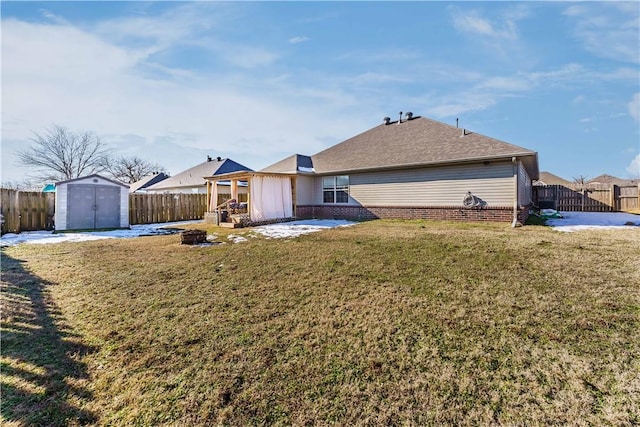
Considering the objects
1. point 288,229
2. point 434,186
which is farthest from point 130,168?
point 434,186

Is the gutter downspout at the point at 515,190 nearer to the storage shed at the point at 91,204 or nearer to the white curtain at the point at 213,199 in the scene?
the white curtain at the point at 213,199

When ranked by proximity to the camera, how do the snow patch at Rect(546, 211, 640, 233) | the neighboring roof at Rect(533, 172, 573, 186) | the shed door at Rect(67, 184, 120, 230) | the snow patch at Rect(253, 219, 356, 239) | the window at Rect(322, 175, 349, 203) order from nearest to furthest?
the snow patch at Rect(253, 219, 356, 239) → the snow patch at Rect(546, 211, 640, 233) → the shed door at Rect(67, 184, 120, 230) → the window at Rect(322, 175, 349, 203) → the neighboring roof at Rect(533, 172, 573, 186)

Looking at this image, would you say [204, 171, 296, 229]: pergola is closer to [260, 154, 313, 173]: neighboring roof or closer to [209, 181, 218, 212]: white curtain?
[209, 181, 218, 212]: white curtain

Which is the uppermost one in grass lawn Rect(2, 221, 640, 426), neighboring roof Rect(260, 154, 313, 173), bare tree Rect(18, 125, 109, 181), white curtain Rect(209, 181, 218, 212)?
bare tree Rect(18, 125, 109, 181)

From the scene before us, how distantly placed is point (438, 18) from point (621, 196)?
58.7 ft

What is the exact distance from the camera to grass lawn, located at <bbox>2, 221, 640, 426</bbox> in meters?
1.90

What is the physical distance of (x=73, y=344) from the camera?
2.69 metres

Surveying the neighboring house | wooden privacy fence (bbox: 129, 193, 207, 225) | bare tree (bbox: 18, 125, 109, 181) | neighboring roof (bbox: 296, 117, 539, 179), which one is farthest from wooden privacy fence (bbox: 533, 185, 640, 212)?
bare tree (bbox: 18, 125, 109, 181)

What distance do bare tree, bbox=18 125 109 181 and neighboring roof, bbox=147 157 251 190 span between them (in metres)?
11.7

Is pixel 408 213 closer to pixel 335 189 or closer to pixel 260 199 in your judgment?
pixel 335 189

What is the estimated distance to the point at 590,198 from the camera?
18297mm

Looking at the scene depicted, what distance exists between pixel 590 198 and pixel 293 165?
19.1 metres

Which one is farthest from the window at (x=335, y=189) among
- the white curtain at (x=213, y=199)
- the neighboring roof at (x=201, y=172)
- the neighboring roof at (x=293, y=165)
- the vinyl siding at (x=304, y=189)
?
the neighboring roof at (x=201, y=172)

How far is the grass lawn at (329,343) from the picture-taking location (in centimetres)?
190
